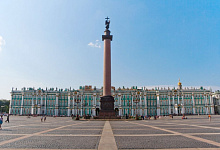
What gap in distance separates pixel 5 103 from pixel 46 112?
49529 mm

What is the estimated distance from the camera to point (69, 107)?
9000 cm

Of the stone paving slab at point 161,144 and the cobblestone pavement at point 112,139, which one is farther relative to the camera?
the cobblestone pavement at point 112,139

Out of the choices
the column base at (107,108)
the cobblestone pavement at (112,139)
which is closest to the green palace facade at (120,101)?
the column base at (107,108)

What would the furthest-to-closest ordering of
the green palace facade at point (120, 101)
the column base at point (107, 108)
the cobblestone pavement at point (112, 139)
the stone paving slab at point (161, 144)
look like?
the green palace facade at point (120, 101)
the column base at point (107, 108)
the cobblestone pavement at point (112, 139)
the stone paving slab at point (161, 144)

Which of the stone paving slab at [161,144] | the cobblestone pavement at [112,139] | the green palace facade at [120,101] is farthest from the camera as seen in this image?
the green palace facade at [120,101]

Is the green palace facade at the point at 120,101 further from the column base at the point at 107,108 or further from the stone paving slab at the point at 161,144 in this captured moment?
the stone paving slab at the point at 161,144

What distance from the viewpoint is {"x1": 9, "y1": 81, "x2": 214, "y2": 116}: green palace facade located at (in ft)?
287

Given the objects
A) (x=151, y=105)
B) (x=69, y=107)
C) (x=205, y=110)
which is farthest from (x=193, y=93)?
(x=69, y=107)

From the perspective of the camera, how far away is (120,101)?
89.1 metres

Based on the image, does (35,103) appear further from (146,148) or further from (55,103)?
(146,148)

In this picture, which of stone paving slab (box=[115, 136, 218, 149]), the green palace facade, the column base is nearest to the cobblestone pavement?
stone paving slab (box=[115, 136, 218, 149])

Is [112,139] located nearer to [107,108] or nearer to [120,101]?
[107,108]

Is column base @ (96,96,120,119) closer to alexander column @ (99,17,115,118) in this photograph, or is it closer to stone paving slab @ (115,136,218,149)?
alexander column @ (99,17,115,118)

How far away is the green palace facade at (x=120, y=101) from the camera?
87500 millimetres
